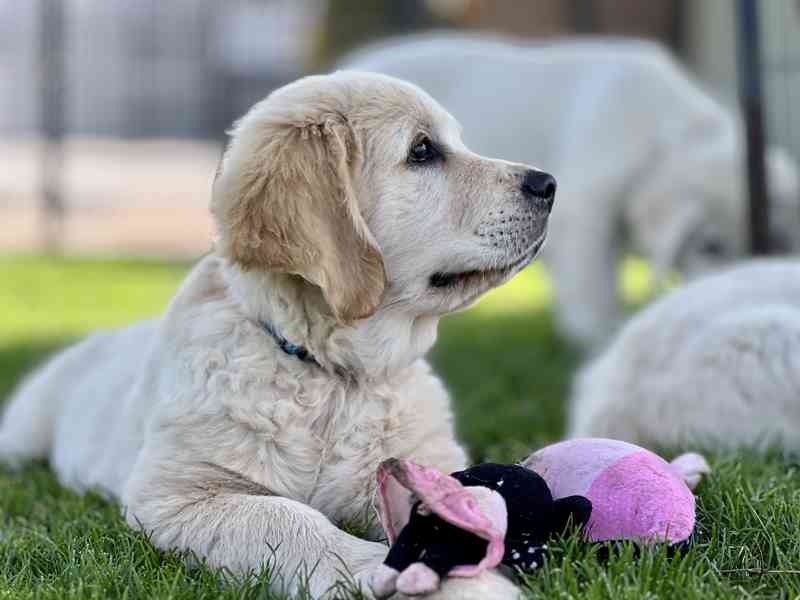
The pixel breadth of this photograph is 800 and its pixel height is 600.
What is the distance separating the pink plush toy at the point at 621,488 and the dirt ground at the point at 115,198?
6.81 m

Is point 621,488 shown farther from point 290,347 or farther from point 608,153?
point 608,153

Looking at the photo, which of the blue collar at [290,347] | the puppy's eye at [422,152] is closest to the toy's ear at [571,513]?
the blue collar at [290,347]

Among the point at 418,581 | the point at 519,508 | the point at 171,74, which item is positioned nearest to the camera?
the point at 418,581

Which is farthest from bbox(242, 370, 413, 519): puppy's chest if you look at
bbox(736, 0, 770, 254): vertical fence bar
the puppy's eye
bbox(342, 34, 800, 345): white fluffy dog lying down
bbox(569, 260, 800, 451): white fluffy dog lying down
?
bbox(342, 34, 800, 345): white fluffy dog lying down

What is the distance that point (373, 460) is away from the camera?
2852mm

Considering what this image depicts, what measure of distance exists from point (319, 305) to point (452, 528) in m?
0.80

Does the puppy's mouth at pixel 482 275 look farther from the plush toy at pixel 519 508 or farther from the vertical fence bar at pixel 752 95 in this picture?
the vertical fence bar at pixel 752 95

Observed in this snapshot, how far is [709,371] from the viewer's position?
12.7 feet

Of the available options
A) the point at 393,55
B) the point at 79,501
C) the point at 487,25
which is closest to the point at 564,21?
the point at 487,25

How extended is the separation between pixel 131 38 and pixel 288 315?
52.3 feet

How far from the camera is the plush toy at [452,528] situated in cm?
214

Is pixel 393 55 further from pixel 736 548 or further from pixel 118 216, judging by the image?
pixel 118 216

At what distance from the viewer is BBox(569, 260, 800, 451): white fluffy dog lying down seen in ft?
12.4

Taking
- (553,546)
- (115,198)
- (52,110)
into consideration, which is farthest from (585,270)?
(115,198)
